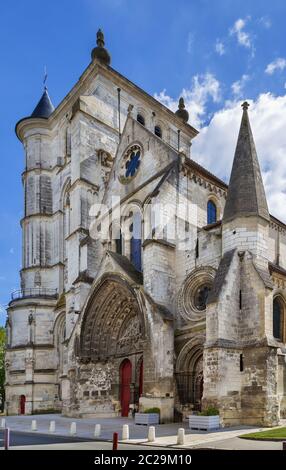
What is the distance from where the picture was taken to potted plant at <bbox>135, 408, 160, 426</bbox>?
16.8 m

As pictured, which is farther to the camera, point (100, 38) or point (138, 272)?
point (100, 38)

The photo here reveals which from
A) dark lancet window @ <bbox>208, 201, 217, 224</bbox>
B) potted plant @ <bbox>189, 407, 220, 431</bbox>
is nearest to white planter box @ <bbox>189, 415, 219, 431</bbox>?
potted plant @ <bbox>189, 407, 220, 431</bbox>

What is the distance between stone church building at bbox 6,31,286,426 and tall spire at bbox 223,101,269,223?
2.1 inches

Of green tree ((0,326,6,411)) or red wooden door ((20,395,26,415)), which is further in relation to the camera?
green tree ((0,326,6,411))

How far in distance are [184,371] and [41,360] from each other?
46.6 feet

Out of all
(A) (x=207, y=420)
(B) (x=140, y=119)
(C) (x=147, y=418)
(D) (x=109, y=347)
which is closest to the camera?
(A) (x=207, y=420)

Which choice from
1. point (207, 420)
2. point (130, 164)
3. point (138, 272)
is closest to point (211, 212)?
point (130, 164)

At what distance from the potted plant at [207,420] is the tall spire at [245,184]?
683cm

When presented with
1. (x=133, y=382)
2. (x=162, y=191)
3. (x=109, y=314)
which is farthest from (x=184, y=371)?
(x=162, y=191)

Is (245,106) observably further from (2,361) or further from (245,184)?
(2,361)

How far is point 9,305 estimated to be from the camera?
32.0m

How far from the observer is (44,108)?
126 feet

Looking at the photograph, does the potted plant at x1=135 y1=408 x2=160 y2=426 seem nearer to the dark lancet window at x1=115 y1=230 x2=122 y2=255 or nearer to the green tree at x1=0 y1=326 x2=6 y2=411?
the dark lancet window at x1=115 y1=230 x2=122 y2=255

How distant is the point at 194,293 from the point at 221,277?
139 inches
